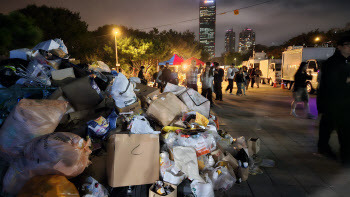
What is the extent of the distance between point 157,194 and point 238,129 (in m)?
3.37

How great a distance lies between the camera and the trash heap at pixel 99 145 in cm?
202

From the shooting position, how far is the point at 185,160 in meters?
2.50

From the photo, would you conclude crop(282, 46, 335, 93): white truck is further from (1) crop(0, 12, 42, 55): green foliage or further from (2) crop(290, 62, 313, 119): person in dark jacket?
(1) crop(0, 12, 42, 55): green foliage

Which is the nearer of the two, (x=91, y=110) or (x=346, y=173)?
(x=346, y=173)

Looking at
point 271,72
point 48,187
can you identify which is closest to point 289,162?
point 48,187

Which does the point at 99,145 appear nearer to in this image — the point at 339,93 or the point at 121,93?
the point at 121,93

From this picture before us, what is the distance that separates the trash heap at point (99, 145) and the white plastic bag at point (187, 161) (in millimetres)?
11

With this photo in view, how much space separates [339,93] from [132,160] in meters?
2.87

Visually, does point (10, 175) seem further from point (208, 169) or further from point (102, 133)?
point (208, 169)

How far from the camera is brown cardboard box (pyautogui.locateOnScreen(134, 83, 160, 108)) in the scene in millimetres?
4051

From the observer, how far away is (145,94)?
4.25 meters

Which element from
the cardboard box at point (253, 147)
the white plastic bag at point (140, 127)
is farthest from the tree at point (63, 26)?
the cardboard box at point (253, 147)

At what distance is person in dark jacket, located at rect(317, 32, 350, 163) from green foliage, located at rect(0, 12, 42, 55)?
5.77 meters

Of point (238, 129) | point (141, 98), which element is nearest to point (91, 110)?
point (141, 98)
